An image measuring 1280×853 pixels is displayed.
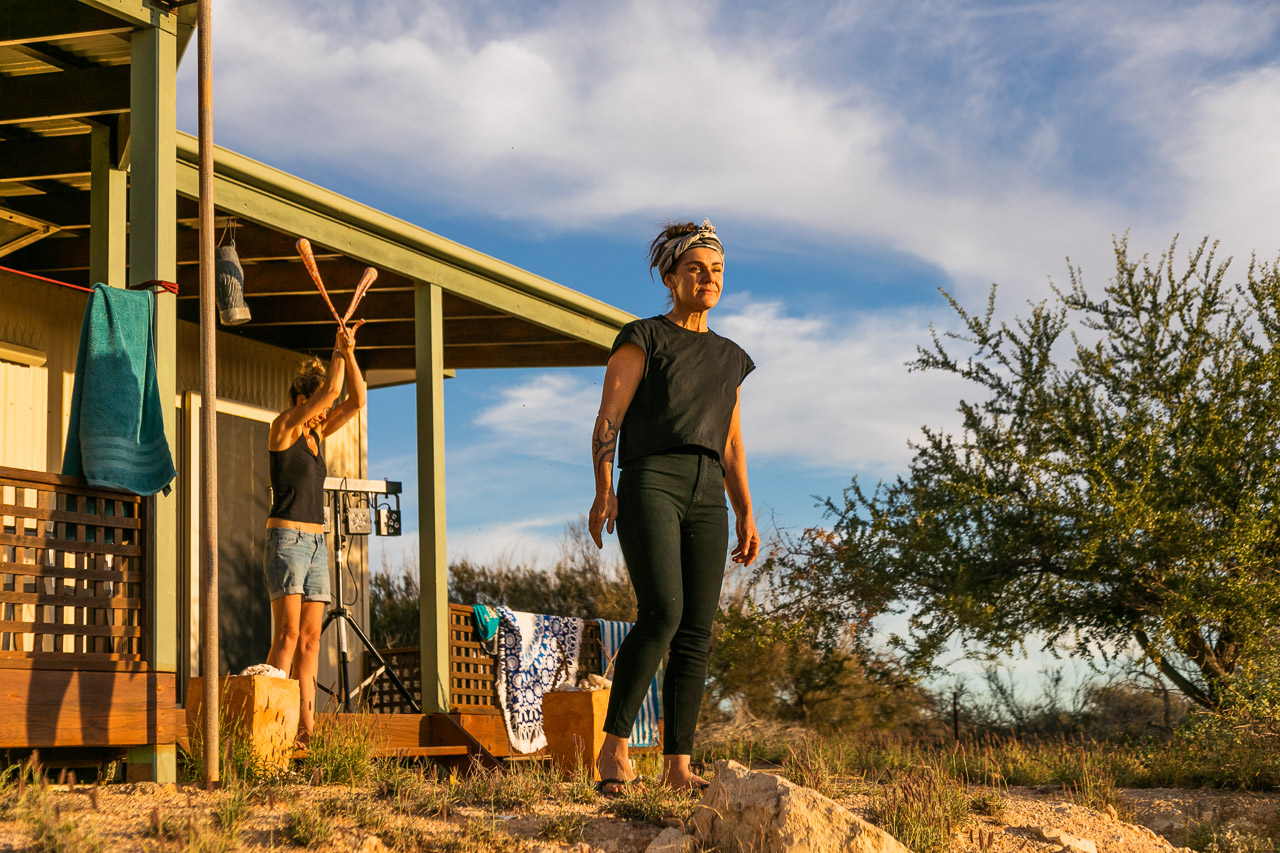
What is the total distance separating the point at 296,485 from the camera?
5.44m

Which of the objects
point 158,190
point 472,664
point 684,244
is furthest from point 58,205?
point 684,244

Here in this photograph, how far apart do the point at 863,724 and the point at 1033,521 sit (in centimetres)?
391

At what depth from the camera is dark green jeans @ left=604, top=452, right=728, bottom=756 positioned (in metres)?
3.67

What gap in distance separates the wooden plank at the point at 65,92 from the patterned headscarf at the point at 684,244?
8.70ft

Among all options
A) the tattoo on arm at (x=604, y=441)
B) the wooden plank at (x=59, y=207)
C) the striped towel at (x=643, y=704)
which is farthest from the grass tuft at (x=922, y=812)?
the wooden plank at (x=59, y=207)

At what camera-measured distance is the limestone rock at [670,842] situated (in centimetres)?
336

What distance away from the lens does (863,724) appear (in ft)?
42.6

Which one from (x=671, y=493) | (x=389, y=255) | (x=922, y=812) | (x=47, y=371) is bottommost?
(x=922, y=812)

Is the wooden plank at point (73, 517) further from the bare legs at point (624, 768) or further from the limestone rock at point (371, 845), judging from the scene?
the bare legs at point (624, 768)

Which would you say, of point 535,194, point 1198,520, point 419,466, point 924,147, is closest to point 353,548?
point 419,466

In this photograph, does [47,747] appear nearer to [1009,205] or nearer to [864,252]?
[864,252]

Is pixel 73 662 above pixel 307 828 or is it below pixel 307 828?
above

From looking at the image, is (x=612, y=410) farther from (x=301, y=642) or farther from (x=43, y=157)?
(x=43, y=157)

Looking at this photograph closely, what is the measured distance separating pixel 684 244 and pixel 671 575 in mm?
1162
